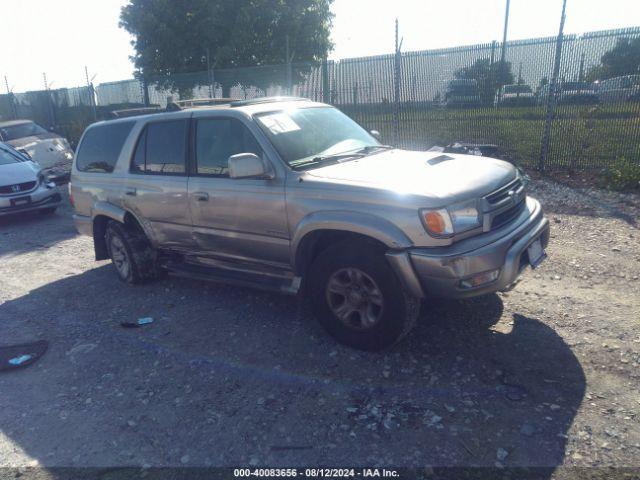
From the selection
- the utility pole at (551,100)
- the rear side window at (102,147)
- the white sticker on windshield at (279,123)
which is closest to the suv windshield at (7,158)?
the rear side window at (102,147)

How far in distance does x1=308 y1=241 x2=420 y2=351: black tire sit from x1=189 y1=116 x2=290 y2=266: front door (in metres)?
0.46

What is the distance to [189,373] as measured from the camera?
12.4ft

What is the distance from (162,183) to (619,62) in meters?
8.09

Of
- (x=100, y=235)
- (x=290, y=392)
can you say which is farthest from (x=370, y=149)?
(x=100, y=235)

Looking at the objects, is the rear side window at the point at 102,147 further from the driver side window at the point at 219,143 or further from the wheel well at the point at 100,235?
the driver side window at the point at 219,143

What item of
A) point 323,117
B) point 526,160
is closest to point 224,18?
point 526,160

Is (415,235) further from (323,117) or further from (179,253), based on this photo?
(179,253)

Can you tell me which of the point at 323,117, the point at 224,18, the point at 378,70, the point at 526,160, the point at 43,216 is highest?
the point at 224,18

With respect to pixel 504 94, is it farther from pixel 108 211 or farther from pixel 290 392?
pixel 290 392

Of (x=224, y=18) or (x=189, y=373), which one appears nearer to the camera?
(x=189, y=373)

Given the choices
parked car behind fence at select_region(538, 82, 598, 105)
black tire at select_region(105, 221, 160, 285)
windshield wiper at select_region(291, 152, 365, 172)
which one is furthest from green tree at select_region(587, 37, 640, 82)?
black tire at select_region(105, 221, 160, 285)

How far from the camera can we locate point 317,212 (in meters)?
3.76

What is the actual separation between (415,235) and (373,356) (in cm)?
103

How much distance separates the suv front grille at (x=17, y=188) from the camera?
9.20 m
